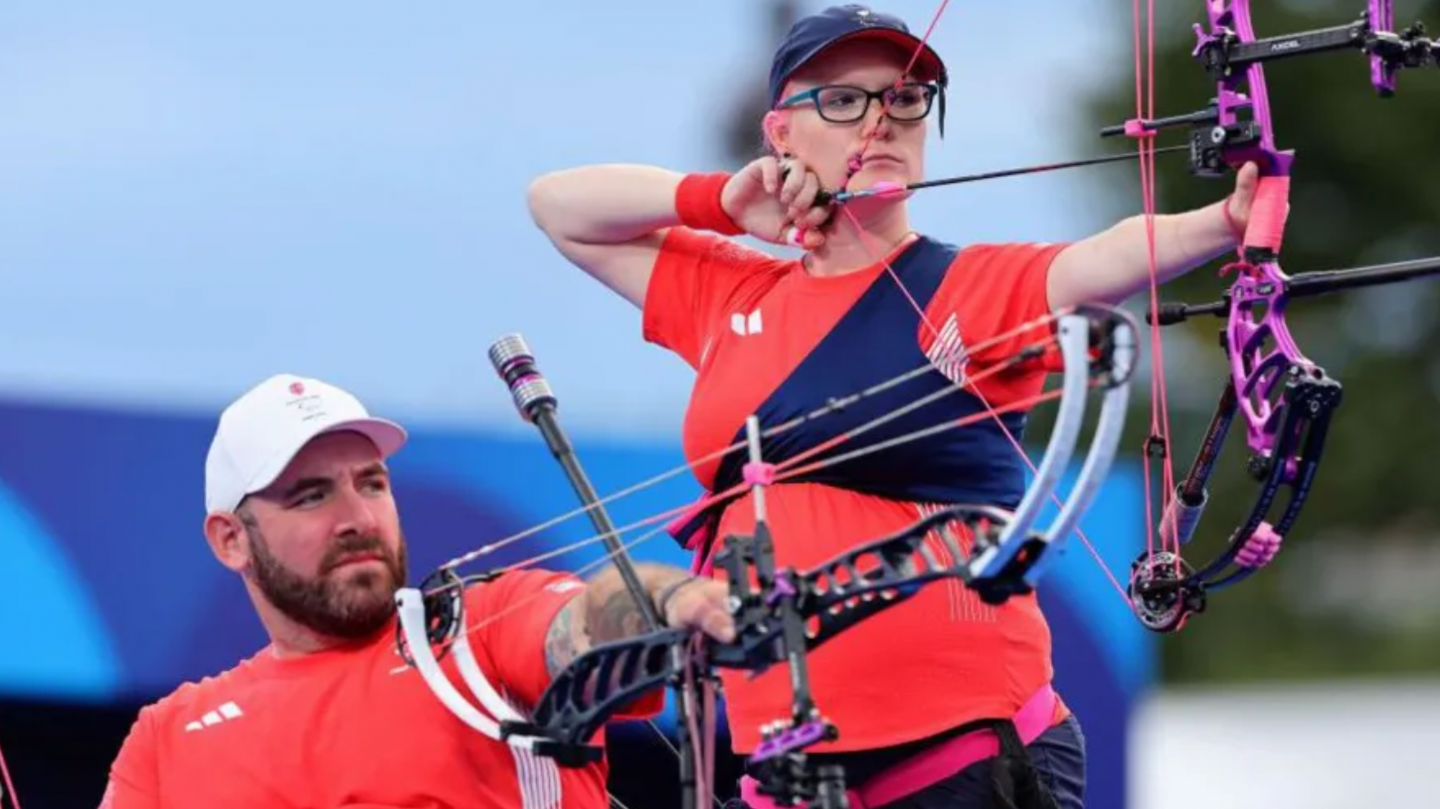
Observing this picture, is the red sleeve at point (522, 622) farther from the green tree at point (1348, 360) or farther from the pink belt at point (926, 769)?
the green tree at point (1348, 360)

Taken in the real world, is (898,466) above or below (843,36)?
below

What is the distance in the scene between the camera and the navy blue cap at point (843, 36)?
3.20 meters

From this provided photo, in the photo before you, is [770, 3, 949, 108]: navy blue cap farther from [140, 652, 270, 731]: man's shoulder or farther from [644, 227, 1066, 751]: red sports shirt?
[140, 652, 270, 731]: man's shoulder

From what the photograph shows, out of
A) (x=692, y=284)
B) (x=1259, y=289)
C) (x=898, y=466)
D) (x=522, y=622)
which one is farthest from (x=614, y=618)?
(x=1259, y=289)

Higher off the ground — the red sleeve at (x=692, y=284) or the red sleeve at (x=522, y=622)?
the red sleeve at (x=692, y=284)

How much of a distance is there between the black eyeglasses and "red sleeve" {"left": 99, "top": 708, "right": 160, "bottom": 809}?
136 cm

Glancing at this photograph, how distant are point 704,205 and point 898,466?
1.85ft

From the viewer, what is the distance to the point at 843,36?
10.5 ft

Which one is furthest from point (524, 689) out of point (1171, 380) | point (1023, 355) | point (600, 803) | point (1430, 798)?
point (1171, 380)

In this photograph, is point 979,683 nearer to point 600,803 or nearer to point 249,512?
point 600,803

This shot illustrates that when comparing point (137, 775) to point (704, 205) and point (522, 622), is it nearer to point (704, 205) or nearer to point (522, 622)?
point (522, 622)

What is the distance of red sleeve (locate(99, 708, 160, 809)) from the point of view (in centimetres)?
345

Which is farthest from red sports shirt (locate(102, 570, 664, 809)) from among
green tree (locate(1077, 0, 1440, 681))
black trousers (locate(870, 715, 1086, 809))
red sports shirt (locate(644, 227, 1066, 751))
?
green tree (locate(1077, 0, 1440, 681))

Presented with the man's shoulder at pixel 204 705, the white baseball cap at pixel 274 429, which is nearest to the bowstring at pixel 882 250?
the white baseball cap at pixel 274 429
